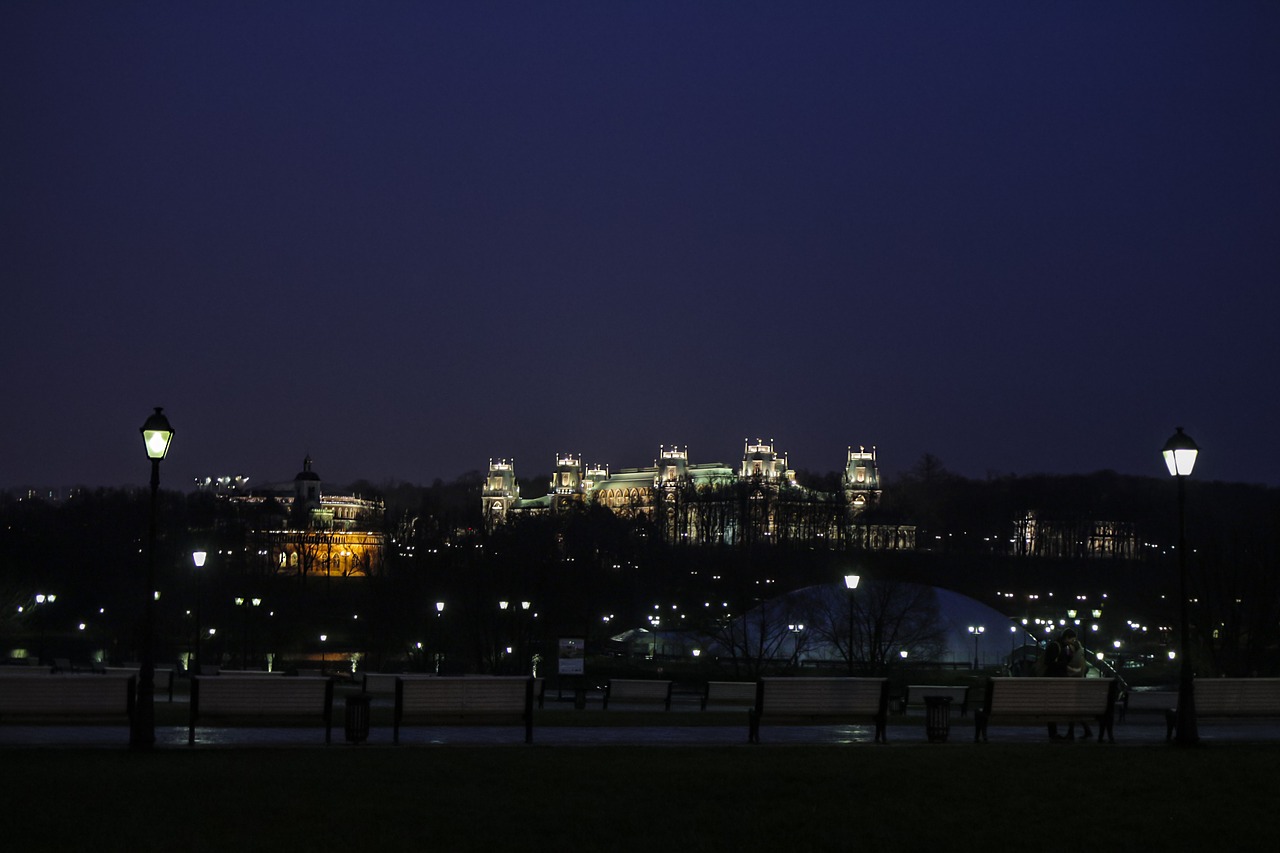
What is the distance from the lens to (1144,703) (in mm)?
34344

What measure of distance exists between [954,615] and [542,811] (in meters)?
73.5

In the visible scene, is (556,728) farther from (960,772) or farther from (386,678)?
(386,678)

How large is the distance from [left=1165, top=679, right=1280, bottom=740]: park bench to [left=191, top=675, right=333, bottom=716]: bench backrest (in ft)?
39.2

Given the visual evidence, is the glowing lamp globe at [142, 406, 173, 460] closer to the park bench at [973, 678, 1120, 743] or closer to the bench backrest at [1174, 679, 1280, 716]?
the park bench at [973, 678, 1120, 743]

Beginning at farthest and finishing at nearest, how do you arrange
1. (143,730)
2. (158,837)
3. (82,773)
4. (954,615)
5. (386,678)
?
(954,615) < (386,678) < (143,730) < (82,773) < (158,837)

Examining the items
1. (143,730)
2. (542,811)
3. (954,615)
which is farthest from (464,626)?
(542,811)

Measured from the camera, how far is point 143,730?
16656 millimetres

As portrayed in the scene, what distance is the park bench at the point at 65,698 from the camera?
17.6 meters

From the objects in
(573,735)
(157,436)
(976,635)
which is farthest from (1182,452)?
(976,635)

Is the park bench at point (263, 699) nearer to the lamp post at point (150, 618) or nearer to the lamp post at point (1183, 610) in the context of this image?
the lamp post at point (150, 618)

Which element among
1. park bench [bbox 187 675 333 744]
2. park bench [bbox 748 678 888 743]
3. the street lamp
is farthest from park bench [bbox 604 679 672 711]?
the street lamp

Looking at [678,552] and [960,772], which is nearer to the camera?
[960,772]

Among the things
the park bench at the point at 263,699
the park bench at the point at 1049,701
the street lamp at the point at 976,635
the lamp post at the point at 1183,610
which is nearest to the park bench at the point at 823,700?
the park bench at the point at 1049,701

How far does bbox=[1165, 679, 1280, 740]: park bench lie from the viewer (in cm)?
2102
